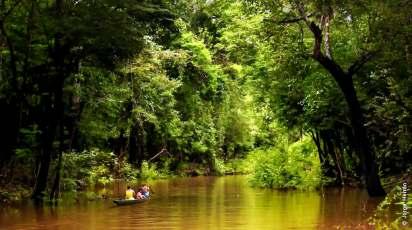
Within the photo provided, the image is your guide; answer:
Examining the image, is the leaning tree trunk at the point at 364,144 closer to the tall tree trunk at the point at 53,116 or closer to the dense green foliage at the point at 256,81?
the dense green foliage at the point at 256,81

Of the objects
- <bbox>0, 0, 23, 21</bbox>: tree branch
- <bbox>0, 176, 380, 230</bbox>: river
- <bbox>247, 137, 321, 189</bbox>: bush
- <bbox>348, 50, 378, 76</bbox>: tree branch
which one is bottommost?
<bbox>0, 176, 380, 230</bbox>: river

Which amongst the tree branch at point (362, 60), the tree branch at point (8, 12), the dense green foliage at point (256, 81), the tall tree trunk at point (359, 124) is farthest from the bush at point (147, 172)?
the tree branch at point (362, 60)

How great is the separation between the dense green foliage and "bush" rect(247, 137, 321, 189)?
0.06 metres

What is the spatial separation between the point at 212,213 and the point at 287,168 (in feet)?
35.0

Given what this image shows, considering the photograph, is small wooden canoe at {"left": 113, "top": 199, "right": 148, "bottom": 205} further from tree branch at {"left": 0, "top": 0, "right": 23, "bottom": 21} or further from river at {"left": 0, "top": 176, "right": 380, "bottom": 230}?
tree branch at {"left": 0, "top": 0, "right": 23, "bottom": 21}

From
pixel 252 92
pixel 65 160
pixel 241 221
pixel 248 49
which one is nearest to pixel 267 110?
pixel 252 92

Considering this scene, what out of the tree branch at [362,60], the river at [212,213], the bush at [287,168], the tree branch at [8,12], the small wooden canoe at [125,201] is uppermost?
the tree branch at [8,12]

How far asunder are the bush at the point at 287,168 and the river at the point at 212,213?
98.1 inches

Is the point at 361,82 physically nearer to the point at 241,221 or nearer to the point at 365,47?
the point at 365,47

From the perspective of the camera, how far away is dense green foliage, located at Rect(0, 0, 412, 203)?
19594 millimetres

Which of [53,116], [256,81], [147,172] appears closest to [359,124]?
[256,81]

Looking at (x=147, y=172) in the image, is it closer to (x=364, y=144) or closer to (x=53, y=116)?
(x=53, y=116)

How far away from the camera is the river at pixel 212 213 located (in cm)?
1722

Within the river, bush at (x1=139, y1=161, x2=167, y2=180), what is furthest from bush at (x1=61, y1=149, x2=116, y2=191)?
bush at (x1=139, y1=161, x2=167, y2=180)
